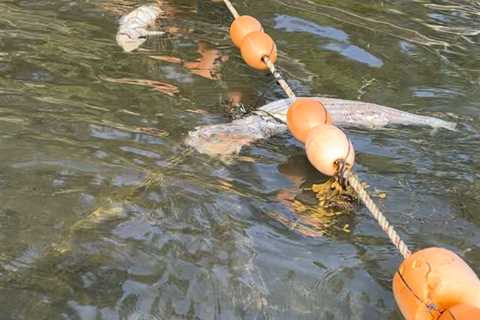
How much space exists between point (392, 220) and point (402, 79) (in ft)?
8.89

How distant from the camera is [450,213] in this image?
A: 433 centimetres

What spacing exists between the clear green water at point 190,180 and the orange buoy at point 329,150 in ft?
1.22

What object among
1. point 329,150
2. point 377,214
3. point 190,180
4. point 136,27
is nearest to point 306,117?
point 329,150

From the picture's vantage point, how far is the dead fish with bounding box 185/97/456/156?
196 inches

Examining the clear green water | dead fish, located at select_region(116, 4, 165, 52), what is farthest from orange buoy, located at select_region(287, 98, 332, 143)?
dead fish, located at select_region(116, 4, 165, 52)

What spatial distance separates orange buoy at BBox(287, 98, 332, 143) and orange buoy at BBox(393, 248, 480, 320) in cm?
164

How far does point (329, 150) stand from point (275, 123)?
52.9 inches

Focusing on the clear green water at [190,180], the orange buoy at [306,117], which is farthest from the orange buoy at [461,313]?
the orange buoy at [306,117]

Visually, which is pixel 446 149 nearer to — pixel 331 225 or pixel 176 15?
pixel 331 225

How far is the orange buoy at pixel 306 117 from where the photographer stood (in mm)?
4418

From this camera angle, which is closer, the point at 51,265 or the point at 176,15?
the point at 51,265

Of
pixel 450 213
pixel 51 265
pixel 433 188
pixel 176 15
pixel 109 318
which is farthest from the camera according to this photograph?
pixel 176 15

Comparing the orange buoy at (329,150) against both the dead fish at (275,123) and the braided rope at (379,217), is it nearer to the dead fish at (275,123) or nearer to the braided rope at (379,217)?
the braided rope at (379,217)

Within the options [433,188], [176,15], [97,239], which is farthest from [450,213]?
[176,15]
